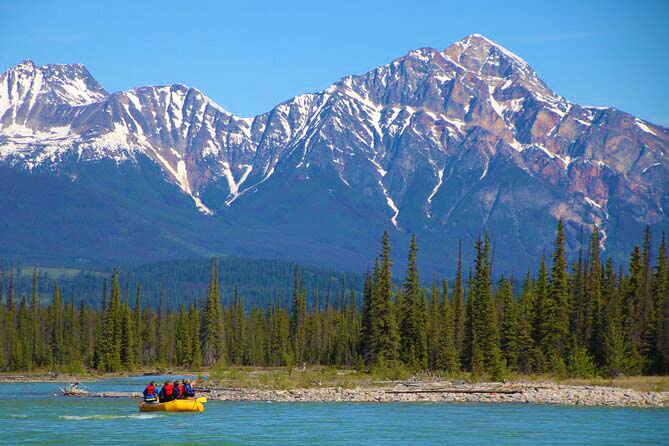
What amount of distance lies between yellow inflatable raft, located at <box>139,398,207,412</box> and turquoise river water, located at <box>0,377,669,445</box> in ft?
3.05

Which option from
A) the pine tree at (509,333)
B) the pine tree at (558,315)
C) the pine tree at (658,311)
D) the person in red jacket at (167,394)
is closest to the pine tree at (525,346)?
the pine tree at (509,333)

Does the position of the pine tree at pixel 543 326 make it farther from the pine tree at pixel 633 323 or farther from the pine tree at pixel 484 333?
the pine tree at pixel 633 323

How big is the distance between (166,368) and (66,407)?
2977 inches

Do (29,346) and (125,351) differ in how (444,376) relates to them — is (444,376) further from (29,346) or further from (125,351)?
(29,346)

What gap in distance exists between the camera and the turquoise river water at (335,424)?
63.4m

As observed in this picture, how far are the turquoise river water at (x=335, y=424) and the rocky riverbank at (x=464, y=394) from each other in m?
3.28

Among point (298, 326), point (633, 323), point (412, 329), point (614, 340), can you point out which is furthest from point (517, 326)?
point (298, 326)

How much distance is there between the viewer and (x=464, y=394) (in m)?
87.6

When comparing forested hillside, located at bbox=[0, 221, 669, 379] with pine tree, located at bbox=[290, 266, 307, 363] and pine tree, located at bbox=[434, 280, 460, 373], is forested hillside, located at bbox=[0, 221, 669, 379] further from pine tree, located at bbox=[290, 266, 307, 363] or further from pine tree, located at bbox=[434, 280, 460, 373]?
pine tree, located at bbox=[290, 266, 307, 363]

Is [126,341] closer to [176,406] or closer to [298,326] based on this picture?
[298,326]

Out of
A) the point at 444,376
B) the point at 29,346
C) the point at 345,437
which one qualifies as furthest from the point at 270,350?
the point at 345,437

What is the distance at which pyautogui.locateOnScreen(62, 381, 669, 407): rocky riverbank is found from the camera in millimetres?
83250

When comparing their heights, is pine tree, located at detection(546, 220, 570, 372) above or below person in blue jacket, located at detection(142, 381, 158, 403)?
above

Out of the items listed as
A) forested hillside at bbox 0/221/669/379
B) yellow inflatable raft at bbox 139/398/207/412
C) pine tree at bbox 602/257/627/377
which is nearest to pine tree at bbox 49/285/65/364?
forested hillside at bbox 0/221/669/379
